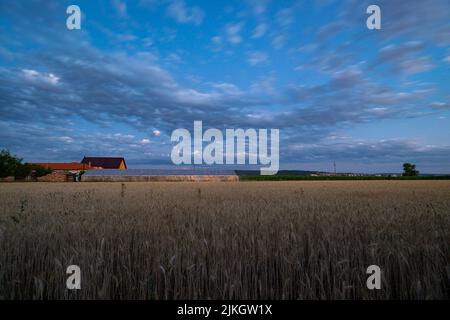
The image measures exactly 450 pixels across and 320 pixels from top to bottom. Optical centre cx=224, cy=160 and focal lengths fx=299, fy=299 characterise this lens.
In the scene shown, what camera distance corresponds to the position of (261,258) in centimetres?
311

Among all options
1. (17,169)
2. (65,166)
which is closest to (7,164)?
(17,169)

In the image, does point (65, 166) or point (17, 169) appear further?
point (65, 166)

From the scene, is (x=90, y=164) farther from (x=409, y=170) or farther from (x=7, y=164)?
(x=409, y=170)

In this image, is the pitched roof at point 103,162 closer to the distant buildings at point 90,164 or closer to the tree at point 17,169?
the distant buildings at point 90,164

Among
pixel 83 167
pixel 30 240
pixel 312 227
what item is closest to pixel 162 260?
pixel 30 240

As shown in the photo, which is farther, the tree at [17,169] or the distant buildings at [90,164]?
the distant buildings at [90,164]

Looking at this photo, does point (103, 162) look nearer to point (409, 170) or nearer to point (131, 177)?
point (131, 177)

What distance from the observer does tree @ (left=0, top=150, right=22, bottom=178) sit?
68.6 metres

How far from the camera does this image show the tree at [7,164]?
68.6m

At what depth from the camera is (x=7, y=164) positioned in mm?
69562

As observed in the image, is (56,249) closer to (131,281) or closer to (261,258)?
(131,281)

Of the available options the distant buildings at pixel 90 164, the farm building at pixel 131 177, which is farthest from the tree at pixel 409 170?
the distant buildings at pixel 90 164

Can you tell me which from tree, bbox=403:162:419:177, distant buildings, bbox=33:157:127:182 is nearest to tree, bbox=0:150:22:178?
distant buildings, bbox=33:157:127:182

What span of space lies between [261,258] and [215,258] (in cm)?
48
